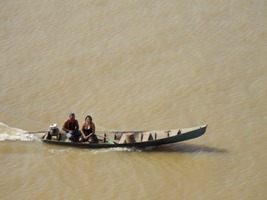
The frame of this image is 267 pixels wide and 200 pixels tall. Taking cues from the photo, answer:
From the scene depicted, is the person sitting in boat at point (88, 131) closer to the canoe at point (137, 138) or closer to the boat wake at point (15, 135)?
the canoe at point (137, 138)

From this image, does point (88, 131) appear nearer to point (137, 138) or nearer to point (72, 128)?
point (72, 128)

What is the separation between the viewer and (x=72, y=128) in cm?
1423

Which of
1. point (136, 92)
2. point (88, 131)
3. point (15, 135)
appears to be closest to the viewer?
point (88, 131)

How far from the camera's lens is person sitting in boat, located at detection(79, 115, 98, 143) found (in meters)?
13.8

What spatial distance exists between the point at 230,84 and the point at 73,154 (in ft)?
17.9

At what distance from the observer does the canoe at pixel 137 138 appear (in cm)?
1321

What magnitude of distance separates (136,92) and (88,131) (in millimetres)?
2597

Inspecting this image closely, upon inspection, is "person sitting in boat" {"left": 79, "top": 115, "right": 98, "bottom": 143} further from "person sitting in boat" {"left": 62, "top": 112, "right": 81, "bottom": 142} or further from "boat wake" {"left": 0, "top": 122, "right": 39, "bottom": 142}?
"boat wake" {"left": 0, "top": 122, "right": 39, "bottom": 142}

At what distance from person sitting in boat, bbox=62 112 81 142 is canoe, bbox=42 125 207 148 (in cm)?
17

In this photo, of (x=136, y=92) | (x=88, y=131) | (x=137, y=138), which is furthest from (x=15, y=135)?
(x=136, y=92)

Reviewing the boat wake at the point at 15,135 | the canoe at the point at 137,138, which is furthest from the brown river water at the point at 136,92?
the canoe at the point at 137,138

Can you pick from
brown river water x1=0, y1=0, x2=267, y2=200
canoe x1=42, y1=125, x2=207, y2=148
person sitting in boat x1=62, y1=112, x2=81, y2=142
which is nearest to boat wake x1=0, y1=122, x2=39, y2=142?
brown river water x1=0, y1=0, x2=267, y2=200

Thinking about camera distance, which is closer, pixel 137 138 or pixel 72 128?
pixel 137 138

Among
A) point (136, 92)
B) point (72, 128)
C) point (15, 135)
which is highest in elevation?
point (136, 92)
